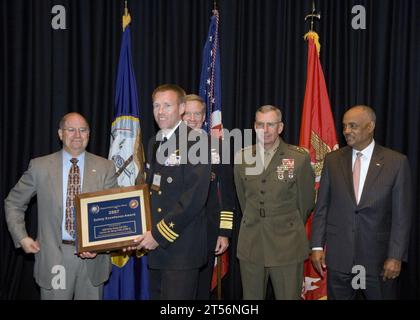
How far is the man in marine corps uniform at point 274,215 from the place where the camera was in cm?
353

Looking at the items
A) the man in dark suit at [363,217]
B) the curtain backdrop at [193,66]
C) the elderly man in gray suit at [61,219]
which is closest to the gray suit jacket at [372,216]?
the man in dark suit at [363,217]

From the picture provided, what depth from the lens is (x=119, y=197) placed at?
3.26m

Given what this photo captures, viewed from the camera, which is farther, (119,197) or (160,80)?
(160,80)

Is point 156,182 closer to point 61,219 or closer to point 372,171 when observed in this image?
point 61,219

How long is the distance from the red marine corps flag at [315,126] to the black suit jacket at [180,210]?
178cm

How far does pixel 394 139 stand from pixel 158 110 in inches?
115

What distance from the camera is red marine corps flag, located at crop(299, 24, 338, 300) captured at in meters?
4.44

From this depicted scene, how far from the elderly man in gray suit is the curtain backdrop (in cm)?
150

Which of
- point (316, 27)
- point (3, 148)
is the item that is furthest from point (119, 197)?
point (316, 27)

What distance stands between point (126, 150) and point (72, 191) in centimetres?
115

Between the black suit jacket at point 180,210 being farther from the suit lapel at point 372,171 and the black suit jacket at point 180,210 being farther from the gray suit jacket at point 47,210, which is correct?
the suit lapel at point 372,171

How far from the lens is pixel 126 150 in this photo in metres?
4.46

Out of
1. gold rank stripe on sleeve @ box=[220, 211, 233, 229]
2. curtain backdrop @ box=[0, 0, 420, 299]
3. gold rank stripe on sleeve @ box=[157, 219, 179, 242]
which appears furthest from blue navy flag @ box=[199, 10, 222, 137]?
gold rank stripe on sleeve @ box=[157, 219, 179, 242]

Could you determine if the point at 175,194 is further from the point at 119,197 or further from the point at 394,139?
the point at 394,139
